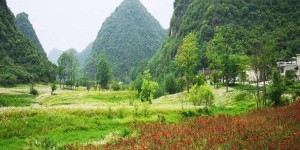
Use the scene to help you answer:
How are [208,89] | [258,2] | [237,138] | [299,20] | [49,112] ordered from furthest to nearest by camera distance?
1. [258,2]
2. [299,20]
3. [208,89]
4. [49,112]
5. [237,138]

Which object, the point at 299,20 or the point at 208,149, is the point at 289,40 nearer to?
the point at 299,20

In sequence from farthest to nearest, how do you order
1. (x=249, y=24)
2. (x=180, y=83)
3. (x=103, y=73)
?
(x=249, y=24), (x=103, y=73), (x=180, y=83)

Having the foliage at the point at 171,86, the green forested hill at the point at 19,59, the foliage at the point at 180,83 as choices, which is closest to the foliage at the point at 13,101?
the foliage at the point at 171,86

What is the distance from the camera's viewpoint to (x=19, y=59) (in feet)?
547

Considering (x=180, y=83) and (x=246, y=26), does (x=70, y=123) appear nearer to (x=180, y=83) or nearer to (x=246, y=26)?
(x=180, y=83)

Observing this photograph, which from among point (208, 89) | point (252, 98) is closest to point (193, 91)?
point (208, 89)

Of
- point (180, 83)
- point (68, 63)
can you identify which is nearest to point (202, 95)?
point (180, 83)

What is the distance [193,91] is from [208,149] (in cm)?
3537

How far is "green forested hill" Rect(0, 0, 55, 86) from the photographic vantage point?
5768 inches

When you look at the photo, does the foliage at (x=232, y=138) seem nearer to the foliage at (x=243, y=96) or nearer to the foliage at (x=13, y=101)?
the foliage at (x=243, y=96)

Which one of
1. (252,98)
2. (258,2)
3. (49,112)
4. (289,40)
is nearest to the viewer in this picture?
(49,112)

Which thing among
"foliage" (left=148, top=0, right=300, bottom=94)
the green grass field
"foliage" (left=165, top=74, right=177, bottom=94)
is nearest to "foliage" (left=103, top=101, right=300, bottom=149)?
the green grass field

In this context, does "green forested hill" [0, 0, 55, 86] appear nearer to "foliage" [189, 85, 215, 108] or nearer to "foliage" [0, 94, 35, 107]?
"foliage" [0, 94, 35, 107]

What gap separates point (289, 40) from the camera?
139750mm
